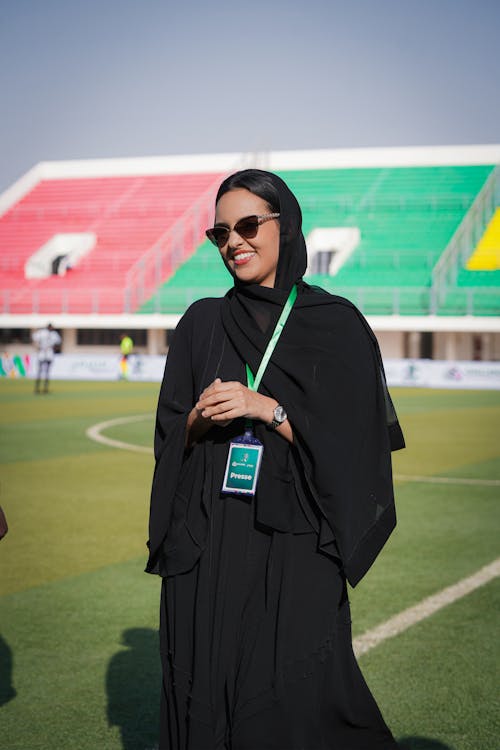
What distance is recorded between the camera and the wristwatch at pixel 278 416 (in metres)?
2.53

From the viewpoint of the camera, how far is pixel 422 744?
3740mm

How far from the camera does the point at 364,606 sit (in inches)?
219

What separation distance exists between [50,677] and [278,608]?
2.25 meters

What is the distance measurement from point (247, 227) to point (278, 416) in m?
0.54

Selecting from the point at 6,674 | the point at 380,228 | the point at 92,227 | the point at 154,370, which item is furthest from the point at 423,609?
the point at 92,227

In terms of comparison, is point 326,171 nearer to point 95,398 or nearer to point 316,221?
point 316,221

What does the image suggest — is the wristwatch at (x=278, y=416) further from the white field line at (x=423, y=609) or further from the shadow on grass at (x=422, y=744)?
Result: the white field line at (x=423, y=609)

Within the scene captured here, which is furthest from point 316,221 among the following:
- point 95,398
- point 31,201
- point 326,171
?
point 95,398

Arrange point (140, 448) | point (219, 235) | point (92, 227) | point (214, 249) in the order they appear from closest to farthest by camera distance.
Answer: point (219, 235), point (140, 448), point (214, 249), point (92, 227)

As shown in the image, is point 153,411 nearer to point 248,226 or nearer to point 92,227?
point 248,226

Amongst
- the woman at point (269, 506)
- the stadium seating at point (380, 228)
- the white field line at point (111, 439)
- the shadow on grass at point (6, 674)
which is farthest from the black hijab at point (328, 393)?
the stadium seating at point (380, 228)

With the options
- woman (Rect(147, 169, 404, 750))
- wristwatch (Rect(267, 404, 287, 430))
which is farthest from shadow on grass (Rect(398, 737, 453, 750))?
wristwatch (Rect(267, 404, 287, 430))

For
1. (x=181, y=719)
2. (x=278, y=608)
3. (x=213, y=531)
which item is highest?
(x=213, y=531)

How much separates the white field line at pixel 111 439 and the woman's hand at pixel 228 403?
33.2 feet
